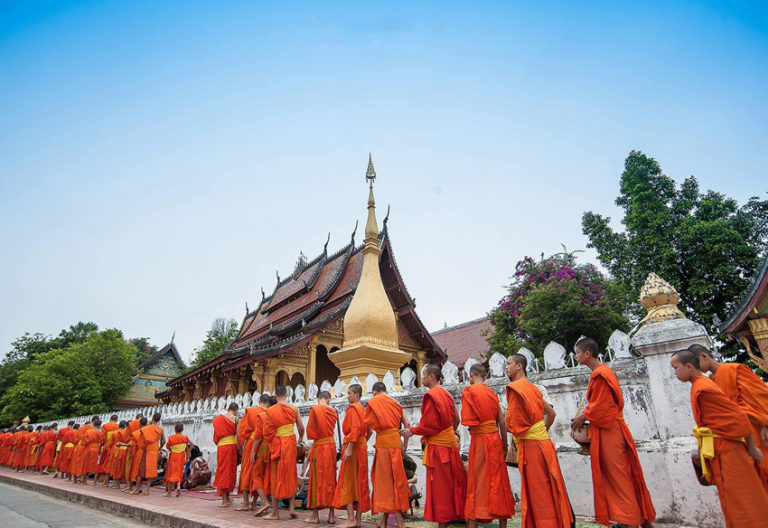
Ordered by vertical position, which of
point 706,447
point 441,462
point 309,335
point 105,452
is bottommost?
point 105,452

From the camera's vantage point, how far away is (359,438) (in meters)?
4.28

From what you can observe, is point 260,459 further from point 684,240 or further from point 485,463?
point 684,240

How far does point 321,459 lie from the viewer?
4.66 m

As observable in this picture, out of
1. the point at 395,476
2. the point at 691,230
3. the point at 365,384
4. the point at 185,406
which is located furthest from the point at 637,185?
the point at 185,406

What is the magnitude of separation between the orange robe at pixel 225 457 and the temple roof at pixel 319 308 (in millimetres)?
6308

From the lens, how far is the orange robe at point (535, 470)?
2.88 metres

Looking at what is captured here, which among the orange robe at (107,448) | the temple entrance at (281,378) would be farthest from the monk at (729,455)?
the temple entrance at (281,378)

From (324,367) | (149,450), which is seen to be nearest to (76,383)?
(324,367)

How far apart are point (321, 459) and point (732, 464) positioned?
3.50 meters

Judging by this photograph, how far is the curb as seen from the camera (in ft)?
15.4

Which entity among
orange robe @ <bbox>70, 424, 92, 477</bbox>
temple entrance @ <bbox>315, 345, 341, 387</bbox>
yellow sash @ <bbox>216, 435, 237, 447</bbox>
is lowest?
orange robe @ <bbox>70, 424, 92, 477</bbox>

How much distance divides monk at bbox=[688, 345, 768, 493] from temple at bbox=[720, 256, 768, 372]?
7664 millimetres

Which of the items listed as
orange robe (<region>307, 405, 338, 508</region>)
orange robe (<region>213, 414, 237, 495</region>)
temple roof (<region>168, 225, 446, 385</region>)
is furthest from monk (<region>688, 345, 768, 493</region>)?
temple roof (<region>168, 225, 446, 385</region>)

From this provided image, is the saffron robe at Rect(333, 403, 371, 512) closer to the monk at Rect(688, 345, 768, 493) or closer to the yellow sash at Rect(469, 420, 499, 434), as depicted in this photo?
the yellow sash at Rect(469, 420, 499, 434)
